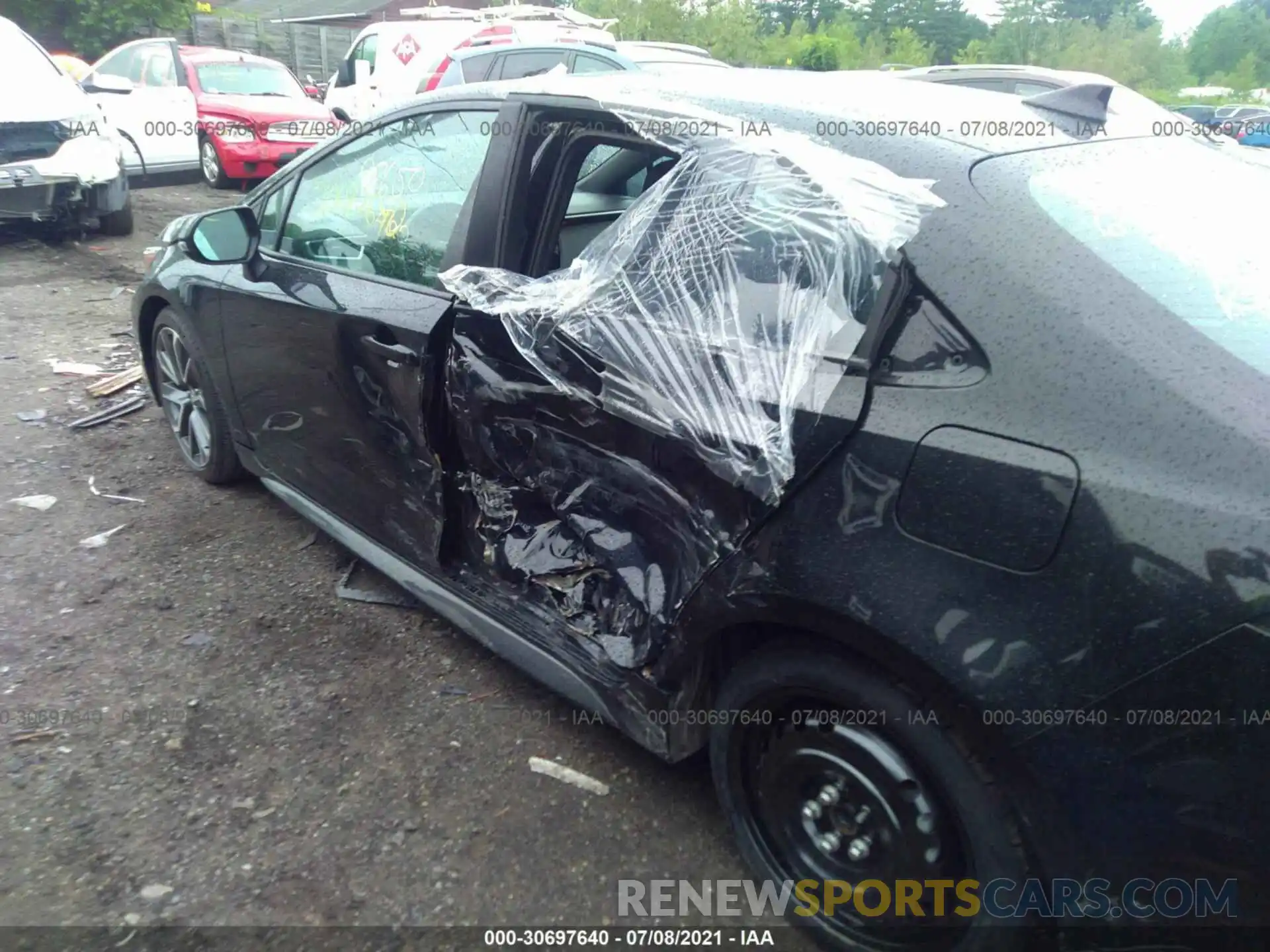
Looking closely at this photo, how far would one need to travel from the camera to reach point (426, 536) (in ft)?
9.30

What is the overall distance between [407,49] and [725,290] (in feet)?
38.5

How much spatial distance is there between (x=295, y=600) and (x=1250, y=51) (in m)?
55.0

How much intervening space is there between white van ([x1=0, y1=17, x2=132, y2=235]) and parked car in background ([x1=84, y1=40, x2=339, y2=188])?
2.30 meters

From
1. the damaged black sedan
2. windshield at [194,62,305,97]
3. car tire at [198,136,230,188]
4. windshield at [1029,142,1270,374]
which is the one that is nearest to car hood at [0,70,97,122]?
car tire at [198,136,230,188]

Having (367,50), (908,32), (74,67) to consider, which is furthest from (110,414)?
(908,32)

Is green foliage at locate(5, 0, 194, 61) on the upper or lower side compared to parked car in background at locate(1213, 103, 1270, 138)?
upper

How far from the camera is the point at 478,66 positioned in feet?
33.2

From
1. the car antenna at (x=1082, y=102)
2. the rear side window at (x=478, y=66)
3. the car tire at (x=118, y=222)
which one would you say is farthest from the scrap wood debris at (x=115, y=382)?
the rear side window at (x=478, y=66)

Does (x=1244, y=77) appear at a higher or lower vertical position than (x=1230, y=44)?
lower

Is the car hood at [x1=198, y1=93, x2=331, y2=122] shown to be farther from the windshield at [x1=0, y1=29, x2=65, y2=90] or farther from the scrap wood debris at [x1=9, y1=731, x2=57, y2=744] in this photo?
the scrap wood debris at [x1=9, y1=731, x2=57, y2=744]

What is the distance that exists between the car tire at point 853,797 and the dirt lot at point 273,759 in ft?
0.98

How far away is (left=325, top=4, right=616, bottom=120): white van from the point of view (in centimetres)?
1131

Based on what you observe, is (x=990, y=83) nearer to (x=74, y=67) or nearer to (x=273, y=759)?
(x=273, y=759)

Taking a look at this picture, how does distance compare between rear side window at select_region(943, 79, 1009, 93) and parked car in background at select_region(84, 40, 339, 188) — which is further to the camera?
parked car in background at select_region(84, 40, 339, 188)
